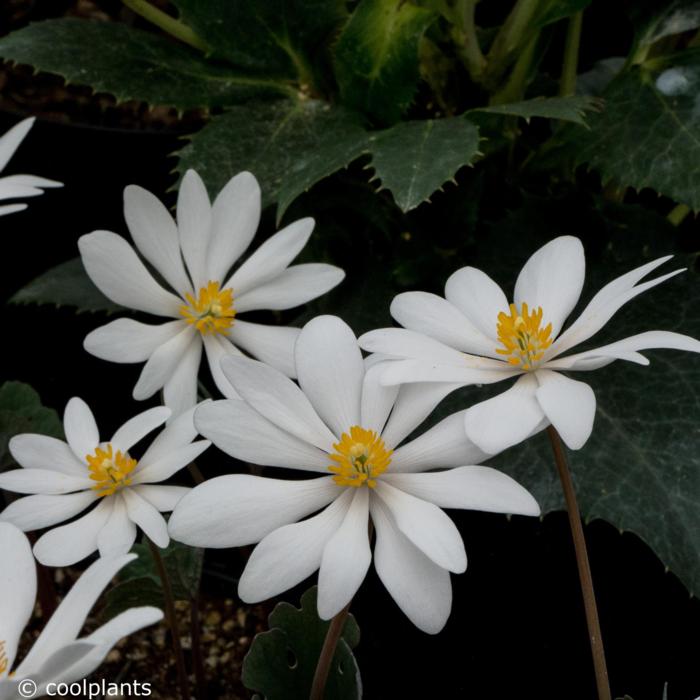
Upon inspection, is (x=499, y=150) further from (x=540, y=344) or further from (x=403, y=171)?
(x=540, y=344)

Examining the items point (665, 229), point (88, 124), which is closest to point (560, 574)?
point (665, 229)

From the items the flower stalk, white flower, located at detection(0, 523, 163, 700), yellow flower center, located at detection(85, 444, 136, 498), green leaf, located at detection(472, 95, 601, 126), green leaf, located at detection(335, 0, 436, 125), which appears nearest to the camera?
white flower, located at detection(0, 523, 163, 700)

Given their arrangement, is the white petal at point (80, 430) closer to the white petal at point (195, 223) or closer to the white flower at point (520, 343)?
the white petal at point (195, 223)

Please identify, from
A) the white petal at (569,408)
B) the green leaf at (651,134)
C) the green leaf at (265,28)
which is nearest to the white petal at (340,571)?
the white petal at (569,408)

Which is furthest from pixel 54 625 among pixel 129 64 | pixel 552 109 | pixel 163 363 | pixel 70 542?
pixel 129 64

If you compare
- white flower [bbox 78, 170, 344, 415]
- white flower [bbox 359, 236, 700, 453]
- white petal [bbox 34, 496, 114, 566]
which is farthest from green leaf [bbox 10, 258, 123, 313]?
white flower [bbox 359, 236, 700, 453]

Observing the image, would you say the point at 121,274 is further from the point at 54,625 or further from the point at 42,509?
the point at 54,625

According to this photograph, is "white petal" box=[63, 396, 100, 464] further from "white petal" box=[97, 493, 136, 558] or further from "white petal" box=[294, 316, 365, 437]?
"white petal" box=[294, 316, 365, 437]
